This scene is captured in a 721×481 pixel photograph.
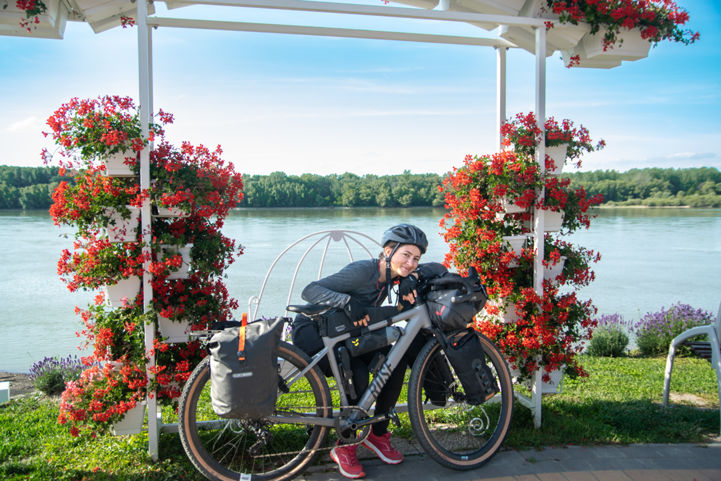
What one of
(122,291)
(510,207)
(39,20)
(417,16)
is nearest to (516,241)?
(510,207)

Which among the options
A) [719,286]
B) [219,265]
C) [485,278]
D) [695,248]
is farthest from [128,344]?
[695,248]

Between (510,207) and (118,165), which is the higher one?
(118,165)

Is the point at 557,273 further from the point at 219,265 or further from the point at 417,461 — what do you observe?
the point at 219,265

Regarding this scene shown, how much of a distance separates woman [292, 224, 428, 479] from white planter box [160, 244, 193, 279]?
2.19 ft

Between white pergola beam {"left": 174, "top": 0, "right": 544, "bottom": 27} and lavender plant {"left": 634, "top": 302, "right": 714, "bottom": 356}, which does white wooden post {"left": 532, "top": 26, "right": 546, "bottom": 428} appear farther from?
lavender plant {"left": 634, "top": 302, "right": 714, "bottom": 356}

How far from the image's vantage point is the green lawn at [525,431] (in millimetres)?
2867

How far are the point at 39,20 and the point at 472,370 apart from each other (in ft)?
9.55

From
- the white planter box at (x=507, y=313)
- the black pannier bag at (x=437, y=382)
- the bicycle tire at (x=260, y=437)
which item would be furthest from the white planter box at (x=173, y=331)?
the white planter box at (x=507, y=313)

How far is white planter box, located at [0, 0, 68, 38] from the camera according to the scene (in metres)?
2.77

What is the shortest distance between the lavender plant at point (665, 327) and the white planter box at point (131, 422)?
6.15 m

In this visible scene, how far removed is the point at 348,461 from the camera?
2.83m

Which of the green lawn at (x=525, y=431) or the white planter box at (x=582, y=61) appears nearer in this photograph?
the green lawn at (x=525, y=431)

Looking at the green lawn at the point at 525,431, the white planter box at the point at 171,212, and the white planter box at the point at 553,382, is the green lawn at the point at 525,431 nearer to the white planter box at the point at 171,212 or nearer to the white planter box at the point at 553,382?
the white planter box at the point at 553,382

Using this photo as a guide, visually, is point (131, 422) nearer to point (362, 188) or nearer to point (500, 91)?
point (500, 91)
